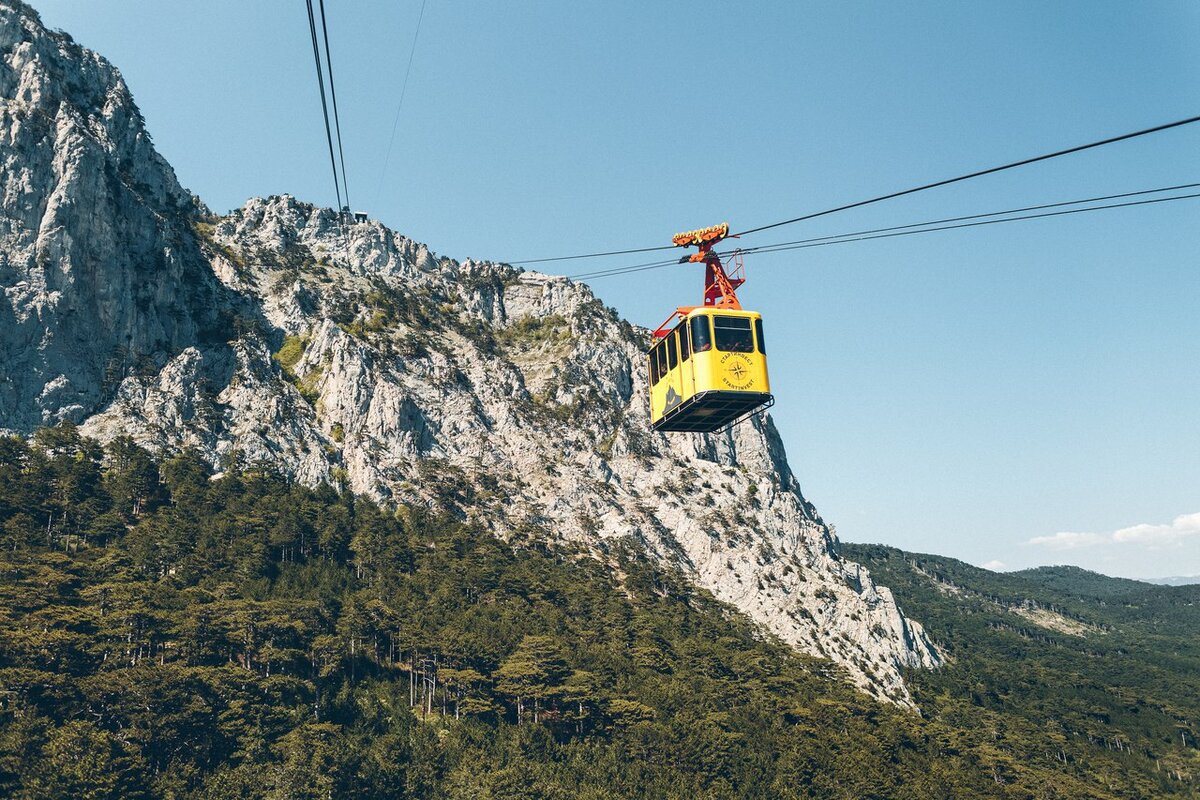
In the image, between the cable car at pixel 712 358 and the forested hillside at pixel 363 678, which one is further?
the forested hillside at pixel 363 678

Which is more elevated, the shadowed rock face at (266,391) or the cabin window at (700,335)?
the shadowed rock face at (266,391)

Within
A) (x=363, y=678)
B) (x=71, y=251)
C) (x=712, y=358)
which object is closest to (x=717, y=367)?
(x=712, y=358)

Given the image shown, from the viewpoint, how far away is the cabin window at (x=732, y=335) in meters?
37.6

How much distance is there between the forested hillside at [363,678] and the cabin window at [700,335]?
173 ft

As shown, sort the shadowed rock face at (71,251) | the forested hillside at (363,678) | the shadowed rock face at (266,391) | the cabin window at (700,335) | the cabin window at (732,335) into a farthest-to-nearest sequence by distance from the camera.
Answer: the shadowed rock face at (266,391)
the shadowed rock face at (71,251)
the forested hillside at (363,678)
the cabin window at (732,335)
the cabin window at (700,335)

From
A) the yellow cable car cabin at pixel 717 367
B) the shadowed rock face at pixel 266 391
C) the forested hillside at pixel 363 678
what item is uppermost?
the shadowed rock face at pixel 266 391

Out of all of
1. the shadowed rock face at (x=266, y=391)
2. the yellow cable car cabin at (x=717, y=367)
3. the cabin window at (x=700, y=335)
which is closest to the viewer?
the yellow cable car cabin at (x=717, y=367)

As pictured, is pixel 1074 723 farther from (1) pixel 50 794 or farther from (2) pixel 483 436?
(1) pixel 50 794

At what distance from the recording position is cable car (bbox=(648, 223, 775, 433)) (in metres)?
37.2

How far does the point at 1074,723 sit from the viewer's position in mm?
165875

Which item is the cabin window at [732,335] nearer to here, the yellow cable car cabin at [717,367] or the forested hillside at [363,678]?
the yellow cable car cabin at [717,367]

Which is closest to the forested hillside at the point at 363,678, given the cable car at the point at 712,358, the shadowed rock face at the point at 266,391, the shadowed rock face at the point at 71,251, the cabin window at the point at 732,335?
the shadowed rock face at the point at 266,391

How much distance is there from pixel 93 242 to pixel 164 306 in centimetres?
1991

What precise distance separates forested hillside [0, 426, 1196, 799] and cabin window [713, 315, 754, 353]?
2098 inches
